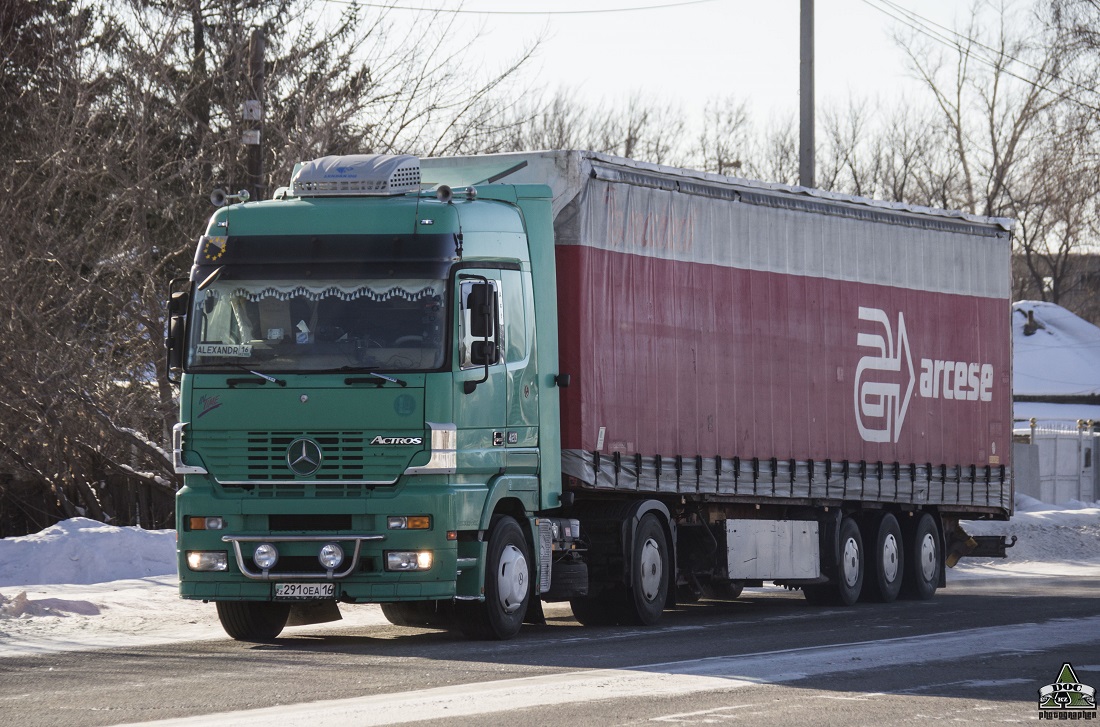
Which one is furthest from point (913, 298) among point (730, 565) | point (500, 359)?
point (500, 359)

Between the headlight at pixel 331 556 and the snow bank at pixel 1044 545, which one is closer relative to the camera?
the headlight at pixel 331 556

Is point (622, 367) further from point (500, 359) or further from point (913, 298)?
point (913, 298)

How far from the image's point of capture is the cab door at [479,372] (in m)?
13.3

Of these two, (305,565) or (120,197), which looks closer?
(305,565)

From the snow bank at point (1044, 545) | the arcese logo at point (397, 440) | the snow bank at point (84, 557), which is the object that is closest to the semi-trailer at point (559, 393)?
the arcese logo at point (397, 440)

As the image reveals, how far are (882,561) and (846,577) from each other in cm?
84

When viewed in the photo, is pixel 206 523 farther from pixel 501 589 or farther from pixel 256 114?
pixel 256 114

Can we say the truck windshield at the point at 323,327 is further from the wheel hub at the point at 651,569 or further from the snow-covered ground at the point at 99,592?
the wheel hub at the point at 651,569

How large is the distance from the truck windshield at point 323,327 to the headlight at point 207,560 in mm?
1412

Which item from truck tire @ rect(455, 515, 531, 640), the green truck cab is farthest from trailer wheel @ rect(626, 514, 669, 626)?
the green truck cab

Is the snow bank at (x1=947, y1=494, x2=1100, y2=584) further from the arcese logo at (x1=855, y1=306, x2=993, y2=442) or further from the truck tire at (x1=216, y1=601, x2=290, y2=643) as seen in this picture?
the truck tire at (x1=216, y1=601, x2=290, y2=643)

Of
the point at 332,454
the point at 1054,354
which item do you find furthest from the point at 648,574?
the point at 1054,354

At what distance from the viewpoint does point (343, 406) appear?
42.7 feet

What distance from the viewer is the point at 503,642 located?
1392cm
